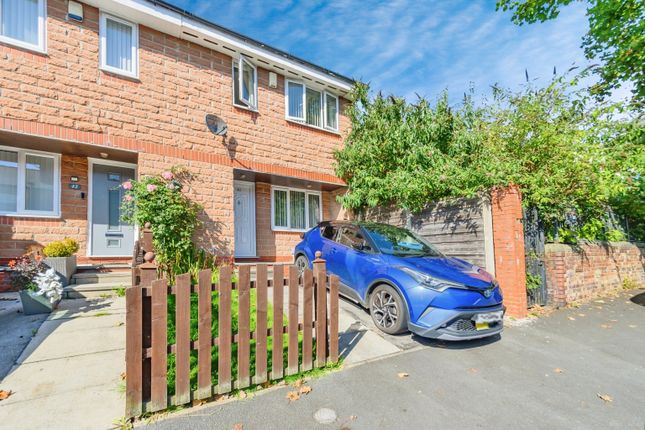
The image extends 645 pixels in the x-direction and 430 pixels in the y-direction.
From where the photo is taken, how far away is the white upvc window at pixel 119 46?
6629 mm

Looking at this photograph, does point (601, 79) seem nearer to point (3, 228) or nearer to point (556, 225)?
point (556, 225)

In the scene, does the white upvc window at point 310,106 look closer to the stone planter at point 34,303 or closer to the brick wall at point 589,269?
the stone planter at point 34,303

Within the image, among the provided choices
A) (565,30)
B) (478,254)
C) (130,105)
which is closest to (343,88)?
(130,105)

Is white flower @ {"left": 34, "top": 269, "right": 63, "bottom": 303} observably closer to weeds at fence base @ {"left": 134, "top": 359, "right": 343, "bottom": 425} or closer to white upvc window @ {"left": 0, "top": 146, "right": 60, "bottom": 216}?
white upvc window @ {"left": 0, "top": 146, "right": 60, "bottom": 216}

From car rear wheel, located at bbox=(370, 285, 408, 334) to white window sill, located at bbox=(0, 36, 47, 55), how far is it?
777 centimetres

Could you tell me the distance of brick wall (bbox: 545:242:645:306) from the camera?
20.5 ft

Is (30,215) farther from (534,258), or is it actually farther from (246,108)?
(534,258)

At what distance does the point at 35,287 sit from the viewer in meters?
4.91

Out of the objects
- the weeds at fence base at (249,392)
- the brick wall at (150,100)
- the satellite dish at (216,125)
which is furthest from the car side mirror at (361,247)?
the satellite dish at (216,125)

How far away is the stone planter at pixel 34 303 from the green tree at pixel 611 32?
13090 mm

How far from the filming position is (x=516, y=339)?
4691mm

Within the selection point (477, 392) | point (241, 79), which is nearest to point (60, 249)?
point (241, 79)

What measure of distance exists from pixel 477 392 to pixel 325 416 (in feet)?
5.46

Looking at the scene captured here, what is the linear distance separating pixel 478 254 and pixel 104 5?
9.41 m
